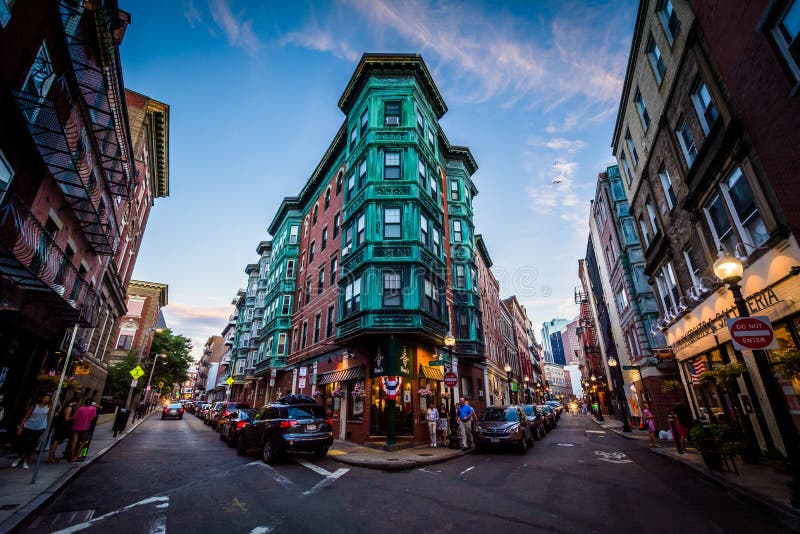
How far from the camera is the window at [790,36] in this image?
7.28 m

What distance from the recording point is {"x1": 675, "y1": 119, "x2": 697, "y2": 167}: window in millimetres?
12473

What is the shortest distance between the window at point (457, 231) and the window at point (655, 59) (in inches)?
566

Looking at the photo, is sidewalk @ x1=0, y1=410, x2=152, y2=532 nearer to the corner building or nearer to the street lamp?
the corner building

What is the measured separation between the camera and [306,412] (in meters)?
12.2

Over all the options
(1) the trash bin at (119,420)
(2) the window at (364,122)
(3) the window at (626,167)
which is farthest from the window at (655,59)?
(1) the trash bin at (119,420)

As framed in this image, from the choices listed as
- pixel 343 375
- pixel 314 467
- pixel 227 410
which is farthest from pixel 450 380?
pixel 227 410

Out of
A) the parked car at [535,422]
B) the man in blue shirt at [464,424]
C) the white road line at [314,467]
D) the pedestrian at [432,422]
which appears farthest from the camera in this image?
the parked car at [535,422]

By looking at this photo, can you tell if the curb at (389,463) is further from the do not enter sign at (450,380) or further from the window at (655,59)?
the window at (655,59)

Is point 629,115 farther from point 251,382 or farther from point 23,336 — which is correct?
point 251,382

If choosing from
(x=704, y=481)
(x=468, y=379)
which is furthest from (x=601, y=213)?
(x=704, y=481)

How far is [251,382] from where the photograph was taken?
41.1 metres

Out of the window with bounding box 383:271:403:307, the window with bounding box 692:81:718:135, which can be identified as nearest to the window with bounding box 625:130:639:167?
the window with bounding box 692:81:718:135

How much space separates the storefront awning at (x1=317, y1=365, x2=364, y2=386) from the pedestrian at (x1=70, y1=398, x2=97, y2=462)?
10.2 metres

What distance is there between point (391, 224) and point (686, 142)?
13.0 m
